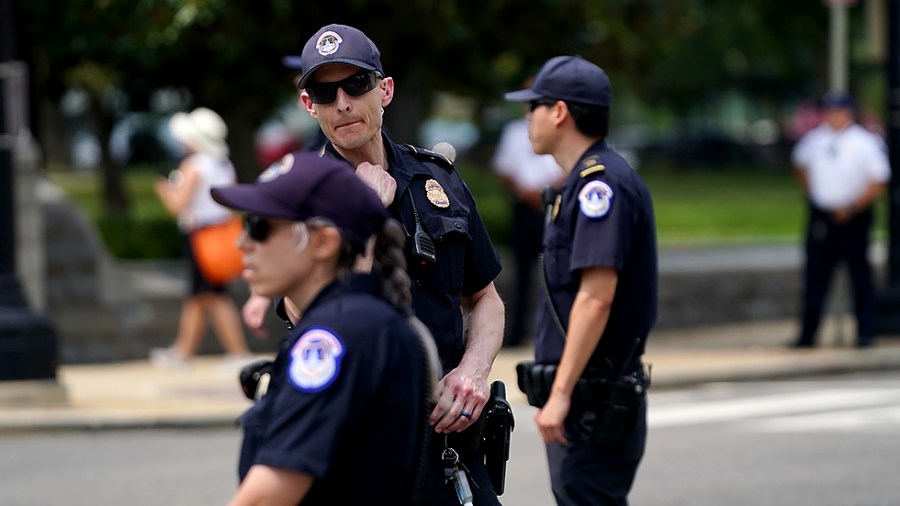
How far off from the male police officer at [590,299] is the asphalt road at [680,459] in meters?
3.10

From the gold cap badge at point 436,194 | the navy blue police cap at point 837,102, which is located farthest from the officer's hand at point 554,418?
the navy blue police cap at point 837,102

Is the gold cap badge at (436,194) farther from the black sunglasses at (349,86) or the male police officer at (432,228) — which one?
the black sunglasses at (349,86)

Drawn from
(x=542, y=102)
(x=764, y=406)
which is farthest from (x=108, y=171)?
(x=542, y=102)

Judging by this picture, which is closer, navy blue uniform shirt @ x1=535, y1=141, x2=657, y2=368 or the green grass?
navy blue uniform shirt @ x1=535, y1=141, x2=657, y2=368

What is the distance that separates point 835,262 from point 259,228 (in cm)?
1079

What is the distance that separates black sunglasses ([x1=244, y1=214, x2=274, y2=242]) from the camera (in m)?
3.05

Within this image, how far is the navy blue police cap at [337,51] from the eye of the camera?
3.98 m

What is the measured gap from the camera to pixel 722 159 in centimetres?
5869

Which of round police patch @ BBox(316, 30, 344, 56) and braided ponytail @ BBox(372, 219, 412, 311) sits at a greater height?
round police patch @ BBox(316, 30, 344, 56)

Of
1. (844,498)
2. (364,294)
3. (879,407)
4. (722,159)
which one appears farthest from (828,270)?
(722,159)

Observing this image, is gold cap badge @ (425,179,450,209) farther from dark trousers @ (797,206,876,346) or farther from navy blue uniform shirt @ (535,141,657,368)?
dark trousers @ (797,206,876,346)

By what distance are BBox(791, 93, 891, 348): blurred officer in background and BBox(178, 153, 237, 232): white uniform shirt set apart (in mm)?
4433

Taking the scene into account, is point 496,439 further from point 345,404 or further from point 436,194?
point 345,404

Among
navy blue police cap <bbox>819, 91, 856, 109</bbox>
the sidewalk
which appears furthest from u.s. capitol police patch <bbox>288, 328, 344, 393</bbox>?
navy blue police cap <bbox>819, 91, 856, 109</bbox>
